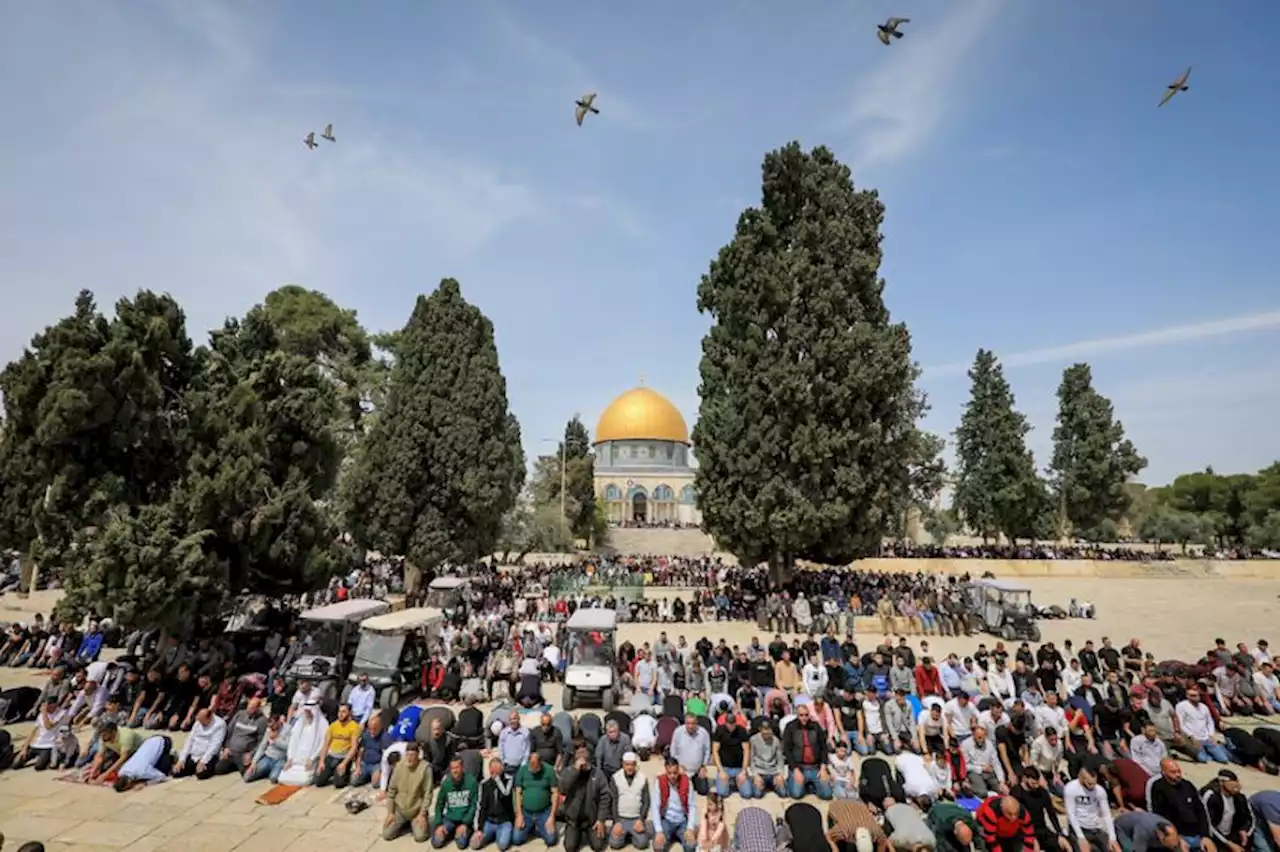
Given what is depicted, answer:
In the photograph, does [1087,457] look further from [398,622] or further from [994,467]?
[398,622]

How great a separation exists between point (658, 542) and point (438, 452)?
3096cm

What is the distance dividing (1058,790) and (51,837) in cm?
1101

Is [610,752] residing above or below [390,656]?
below

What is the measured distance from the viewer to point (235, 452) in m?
13.2

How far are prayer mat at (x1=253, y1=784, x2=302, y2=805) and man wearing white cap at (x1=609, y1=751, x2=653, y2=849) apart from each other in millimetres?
3922

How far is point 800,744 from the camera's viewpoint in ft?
27.9

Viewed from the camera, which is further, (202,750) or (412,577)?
(412,577)

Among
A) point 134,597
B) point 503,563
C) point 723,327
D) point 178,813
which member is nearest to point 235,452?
point 134,597

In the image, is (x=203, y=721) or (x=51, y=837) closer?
(x=51, y=837)

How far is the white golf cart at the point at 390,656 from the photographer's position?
37.8 feet

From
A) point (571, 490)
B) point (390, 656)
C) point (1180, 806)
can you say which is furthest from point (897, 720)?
point (571, 490)

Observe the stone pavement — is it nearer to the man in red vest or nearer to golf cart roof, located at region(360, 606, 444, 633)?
the man in red vest

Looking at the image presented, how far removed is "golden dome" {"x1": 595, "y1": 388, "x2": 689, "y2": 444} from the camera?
70.7 metres

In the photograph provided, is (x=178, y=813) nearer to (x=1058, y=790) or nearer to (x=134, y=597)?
(x=134, y=597)
